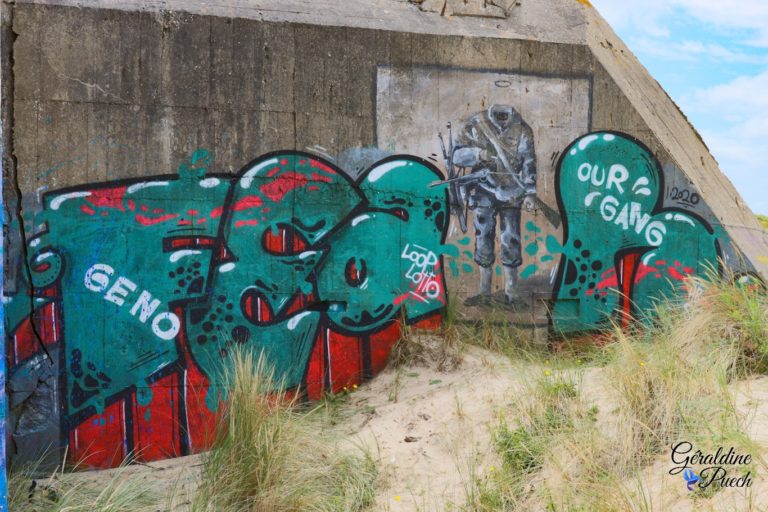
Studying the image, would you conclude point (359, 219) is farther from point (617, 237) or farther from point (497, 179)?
point (617, 237)

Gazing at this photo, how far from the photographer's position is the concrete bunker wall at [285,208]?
577 cm

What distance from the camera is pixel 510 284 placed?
669cm

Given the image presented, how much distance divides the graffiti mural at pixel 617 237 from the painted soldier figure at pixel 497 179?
1.07ft

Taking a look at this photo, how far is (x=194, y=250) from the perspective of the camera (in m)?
6.02

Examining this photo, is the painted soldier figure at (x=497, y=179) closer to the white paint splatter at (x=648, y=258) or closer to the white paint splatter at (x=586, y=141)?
the white paint splatter at (x=586, y=141)

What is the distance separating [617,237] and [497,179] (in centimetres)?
113

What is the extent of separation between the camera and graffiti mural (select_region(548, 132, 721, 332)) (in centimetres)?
680

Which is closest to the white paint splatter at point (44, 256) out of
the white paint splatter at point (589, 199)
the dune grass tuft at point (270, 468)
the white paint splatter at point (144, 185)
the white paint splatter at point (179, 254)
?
the white paint splatter at point (144, 185)

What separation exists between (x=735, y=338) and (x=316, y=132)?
10.7 feet

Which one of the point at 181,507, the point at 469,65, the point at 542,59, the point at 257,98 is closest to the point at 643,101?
the point at 542,59

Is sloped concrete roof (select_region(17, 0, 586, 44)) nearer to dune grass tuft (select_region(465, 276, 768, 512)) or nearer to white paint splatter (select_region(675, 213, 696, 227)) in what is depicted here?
white paint splatter (select_region(675, 213, 696, 227))

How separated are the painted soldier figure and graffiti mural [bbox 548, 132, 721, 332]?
326 mm

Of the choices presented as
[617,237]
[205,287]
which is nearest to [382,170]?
[205,287]

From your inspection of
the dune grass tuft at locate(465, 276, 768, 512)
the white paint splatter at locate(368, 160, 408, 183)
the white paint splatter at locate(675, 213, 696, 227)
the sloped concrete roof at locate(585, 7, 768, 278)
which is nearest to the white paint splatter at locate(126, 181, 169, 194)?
the white paint splatter at locate(368, 160, 408, 183)
